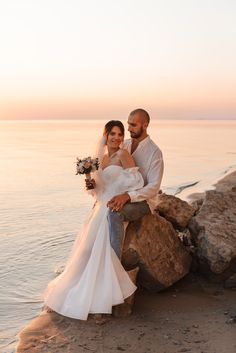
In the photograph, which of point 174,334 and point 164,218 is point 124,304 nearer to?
point 174,334

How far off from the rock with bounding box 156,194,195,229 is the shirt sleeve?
56.9 inches

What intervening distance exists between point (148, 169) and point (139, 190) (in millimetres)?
393

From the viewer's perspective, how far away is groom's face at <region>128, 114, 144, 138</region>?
23.7ft

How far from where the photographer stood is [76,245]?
7.39 metres

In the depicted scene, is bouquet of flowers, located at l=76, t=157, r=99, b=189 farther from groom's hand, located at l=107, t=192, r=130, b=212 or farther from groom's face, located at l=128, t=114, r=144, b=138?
groom's face, located at l=128, t=114, r=144, b=138

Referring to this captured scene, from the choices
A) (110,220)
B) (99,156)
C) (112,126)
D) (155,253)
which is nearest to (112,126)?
(112,126)

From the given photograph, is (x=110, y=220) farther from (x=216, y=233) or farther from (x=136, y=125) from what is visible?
(x=216, y=233)

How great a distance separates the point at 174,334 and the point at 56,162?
2766cm

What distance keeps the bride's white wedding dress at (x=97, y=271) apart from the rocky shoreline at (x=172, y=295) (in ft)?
0.65

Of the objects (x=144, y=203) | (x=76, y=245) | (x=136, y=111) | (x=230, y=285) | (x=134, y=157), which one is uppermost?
(x=136, y=111)

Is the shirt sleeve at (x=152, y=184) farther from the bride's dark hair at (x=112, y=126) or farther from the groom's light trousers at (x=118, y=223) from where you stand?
the bride's dark hair at (x=112, y=126)

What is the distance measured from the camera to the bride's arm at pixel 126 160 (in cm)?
712

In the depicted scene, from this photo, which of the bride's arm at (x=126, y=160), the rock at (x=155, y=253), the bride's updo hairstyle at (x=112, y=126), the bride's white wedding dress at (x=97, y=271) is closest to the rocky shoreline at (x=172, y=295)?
the rock at (x=155, y=253)

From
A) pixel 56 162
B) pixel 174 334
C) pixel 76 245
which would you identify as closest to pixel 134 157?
pixel 76 245
